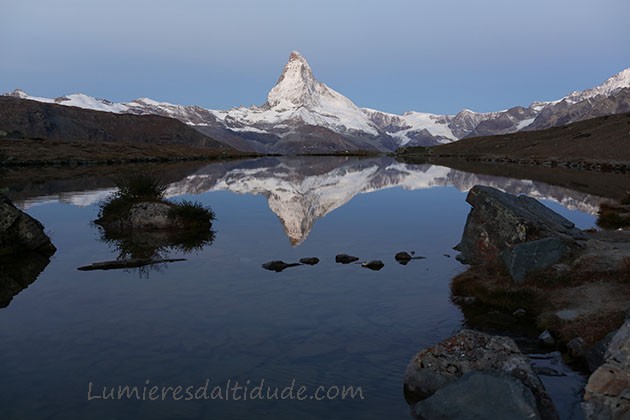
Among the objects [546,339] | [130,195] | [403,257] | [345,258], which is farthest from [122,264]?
[546,339]

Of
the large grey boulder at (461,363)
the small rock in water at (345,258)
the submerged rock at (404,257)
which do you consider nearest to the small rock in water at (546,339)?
the large grey boulder at (461,363)

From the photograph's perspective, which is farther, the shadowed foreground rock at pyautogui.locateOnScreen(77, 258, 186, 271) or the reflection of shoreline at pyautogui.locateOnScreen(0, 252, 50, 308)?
the shadowed foreground rock at pyautogui.locateOnScreen(77, 258, 186, 271)

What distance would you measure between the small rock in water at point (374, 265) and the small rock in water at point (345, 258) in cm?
109

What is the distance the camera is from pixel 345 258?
2741 centimetres

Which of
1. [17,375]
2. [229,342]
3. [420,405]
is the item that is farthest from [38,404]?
[420,405]

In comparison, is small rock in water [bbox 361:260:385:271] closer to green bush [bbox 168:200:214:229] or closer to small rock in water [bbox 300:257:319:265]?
small rock in water [bbox 300:257:319:265]

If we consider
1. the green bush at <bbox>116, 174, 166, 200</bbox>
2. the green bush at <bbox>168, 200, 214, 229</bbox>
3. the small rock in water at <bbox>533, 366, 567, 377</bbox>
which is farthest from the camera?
the green bush at <bbox>116, 174, 166, 200</bbox>

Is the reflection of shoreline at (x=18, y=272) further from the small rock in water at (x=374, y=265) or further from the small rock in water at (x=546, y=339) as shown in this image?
the small rock in water at (x=546, y=339)

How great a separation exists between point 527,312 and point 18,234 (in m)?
25.4

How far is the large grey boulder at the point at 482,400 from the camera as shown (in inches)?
420

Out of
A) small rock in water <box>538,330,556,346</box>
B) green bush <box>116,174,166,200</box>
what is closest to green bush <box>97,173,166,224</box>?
green bush <box>116,174,166,200</box>

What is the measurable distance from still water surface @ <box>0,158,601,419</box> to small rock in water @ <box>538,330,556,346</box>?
255 cm

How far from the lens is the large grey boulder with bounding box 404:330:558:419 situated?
1235 cm

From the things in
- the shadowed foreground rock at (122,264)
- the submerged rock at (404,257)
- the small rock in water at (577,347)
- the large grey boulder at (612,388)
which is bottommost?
the submerged rock at (404,257)
